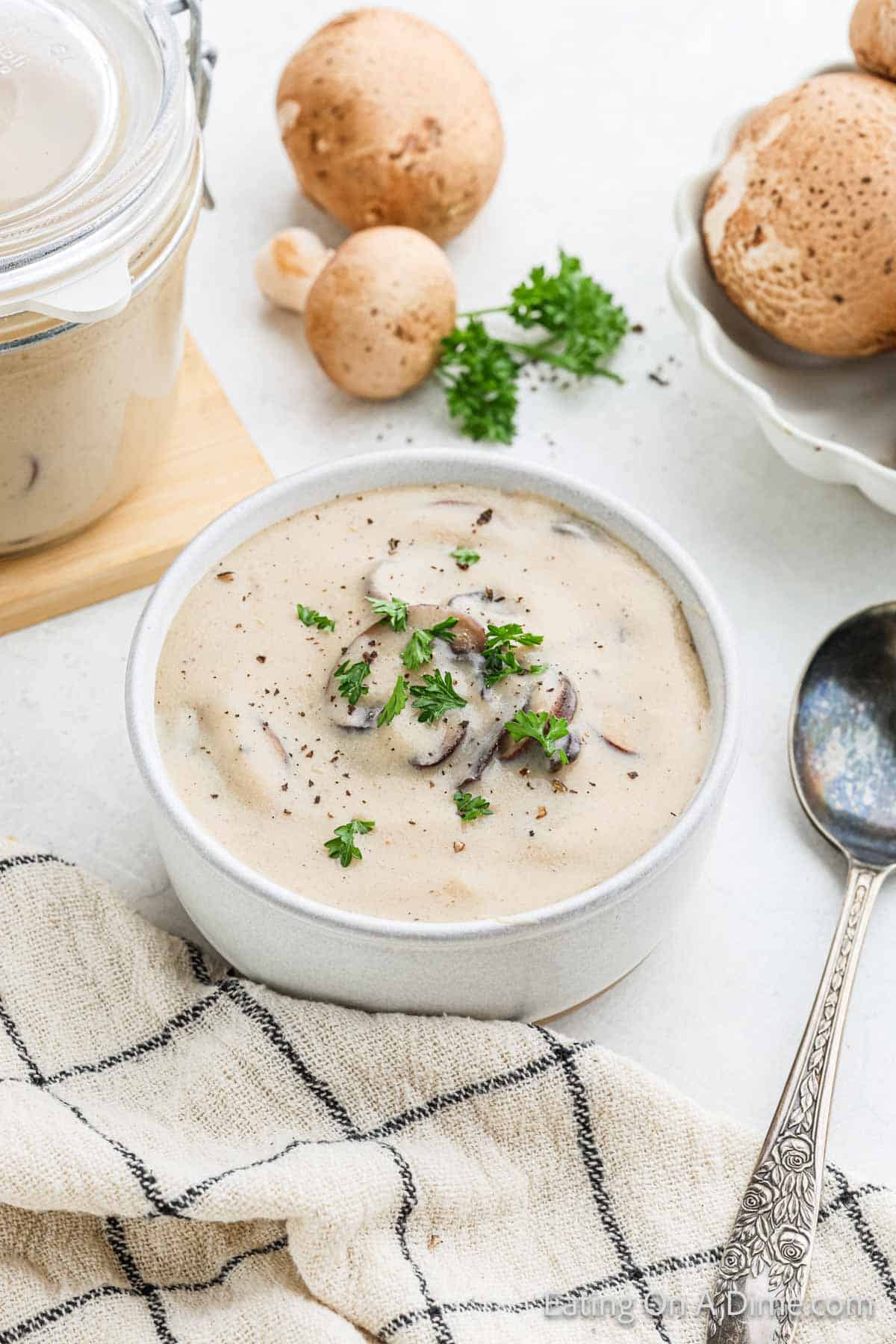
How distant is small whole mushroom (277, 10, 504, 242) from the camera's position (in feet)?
7.27

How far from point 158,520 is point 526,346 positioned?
0.59 m

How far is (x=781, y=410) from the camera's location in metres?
2.13

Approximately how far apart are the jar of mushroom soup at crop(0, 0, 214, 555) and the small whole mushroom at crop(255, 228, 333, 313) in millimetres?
340

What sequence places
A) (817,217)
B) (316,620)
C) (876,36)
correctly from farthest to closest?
(876,36), (817,217), (316,620)

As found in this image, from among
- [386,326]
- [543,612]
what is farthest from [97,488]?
[543,612]

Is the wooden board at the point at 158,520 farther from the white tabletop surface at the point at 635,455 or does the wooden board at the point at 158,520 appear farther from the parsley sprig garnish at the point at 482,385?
the parsley sprig garnish at the point at 482,385

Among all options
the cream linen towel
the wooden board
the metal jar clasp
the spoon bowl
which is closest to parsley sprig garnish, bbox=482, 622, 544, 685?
the cream linen towel

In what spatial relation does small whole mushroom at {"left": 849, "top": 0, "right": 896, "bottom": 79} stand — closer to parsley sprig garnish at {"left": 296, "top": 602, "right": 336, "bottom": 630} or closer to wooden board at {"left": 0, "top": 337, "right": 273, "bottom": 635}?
wooden board at {"left": 0, "top": 337, "right": 273, "bottom": 635}

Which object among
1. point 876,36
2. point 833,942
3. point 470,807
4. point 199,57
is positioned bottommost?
point 833,942

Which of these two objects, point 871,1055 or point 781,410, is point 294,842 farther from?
point 781,410

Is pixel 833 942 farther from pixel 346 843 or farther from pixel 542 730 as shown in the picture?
pixel 346 843

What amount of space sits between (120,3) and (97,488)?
1.81 feet

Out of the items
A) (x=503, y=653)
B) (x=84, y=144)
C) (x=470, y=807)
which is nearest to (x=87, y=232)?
(x=84, y=144)

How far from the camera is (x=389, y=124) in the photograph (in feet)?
7.23
